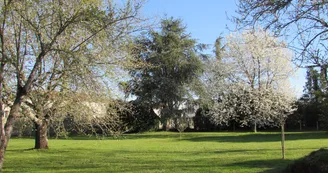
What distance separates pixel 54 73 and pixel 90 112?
173 cm

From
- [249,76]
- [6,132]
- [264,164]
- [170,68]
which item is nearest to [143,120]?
[170,68]

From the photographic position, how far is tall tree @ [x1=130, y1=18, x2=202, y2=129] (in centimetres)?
3525

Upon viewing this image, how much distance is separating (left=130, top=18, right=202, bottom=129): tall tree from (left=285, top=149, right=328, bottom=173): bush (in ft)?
87.9

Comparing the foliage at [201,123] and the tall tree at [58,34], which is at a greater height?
the tall tree at [58,34]

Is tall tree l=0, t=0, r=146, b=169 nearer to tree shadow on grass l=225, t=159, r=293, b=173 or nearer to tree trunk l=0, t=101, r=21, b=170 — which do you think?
tree trunk l=0, t=101, r=21, b=170

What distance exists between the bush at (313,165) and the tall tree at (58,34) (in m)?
5.14

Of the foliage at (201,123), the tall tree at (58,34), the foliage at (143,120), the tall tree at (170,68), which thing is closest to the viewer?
the tall tree at (58,34)

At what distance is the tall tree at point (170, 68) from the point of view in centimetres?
3525

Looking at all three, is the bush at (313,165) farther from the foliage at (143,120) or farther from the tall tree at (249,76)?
the foliage at (143,120)

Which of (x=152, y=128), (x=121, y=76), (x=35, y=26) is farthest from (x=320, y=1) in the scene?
(x=152, y=128)

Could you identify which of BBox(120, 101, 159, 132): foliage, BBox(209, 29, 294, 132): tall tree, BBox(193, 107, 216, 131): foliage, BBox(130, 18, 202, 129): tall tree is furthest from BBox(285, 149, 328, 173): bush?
BBox(193, 107, 216, 131): foliage

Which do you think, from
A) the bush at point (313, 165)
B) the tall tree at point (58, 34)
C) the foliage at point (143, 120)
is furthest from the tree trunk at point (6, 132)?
the foliage at point (143, 120)

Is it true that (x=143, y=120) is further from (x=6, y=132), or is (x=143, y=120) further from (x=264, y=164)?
(x=6, y=132)

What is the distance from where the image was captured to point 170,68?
37.2 meters
